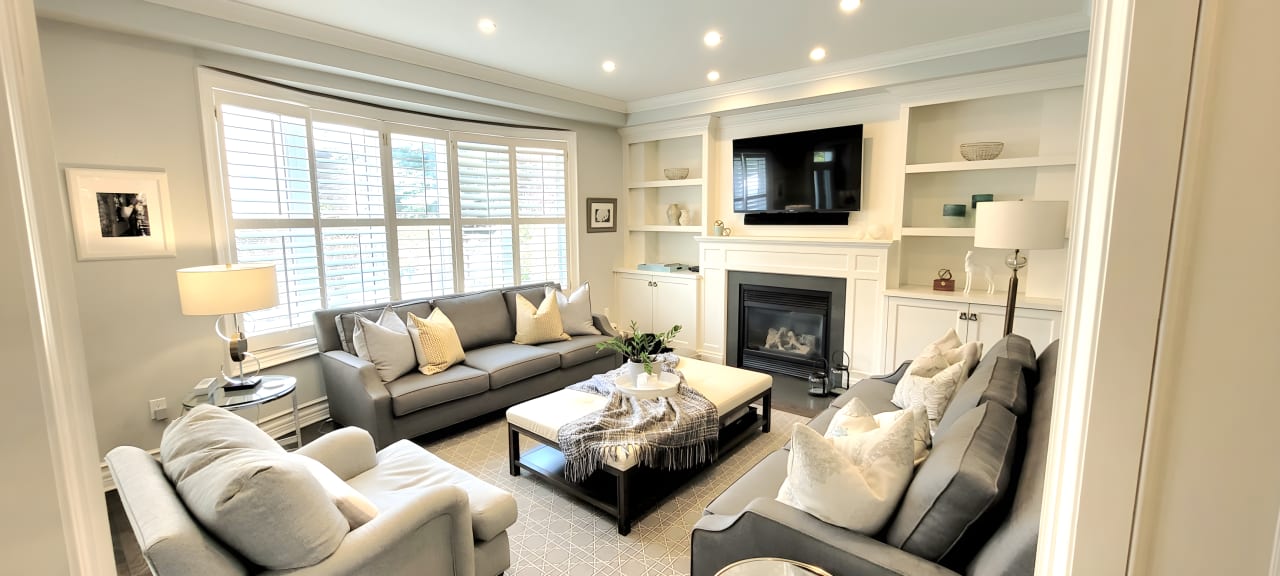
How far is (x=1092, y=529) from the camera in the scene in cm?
63

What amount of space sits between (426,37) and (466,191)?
1.47 m

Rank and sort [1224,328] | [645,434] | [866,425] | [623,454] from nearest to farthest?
[1224,328], [866,425], [623,454], [645,434]

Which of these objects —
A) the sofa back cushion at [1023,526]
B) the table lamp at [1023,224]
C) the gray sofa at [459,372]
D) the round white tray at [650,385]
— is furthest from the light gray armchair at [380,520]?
the table lamp at [1023,224]

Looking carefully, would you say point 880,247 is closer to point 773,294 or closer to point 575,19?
point 773,294

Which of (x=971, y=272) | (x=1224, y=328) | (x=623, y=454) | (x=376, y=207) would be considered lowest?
(x=623, y=454)

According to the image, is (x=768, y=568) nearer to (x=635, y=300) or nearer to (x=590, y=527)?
(x=590, y=527)

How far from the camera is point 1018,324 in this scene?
363cm

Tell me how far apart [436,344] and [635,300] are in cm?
263

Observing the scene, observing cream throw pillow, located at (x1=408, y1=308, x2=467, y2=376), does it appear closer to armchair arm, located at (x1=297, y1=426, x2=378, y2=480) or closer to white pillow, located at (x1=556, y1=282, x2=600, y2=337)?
white pillow, located at (x1=556, y1=282, x2=600, y2=337)

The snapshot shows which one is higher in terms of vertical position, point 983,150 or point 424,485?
point 983,150

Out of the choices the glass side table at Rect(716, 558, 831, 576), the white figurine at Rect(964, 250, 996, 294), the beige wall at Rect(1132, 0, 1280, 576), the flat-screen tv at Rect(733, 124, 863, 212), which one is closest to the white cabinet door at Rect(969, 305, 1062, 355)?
the white figurine at Rect(964, 250, 996, 294)

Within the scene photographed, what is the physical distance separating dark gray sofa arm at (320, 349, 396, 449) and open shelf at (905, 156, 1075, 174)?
4.05 metres

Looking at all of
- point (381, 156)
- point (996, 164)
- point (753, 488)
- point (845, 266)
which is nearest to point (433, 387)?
point (381, 156)

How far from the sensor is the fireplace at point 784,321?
4.57m
